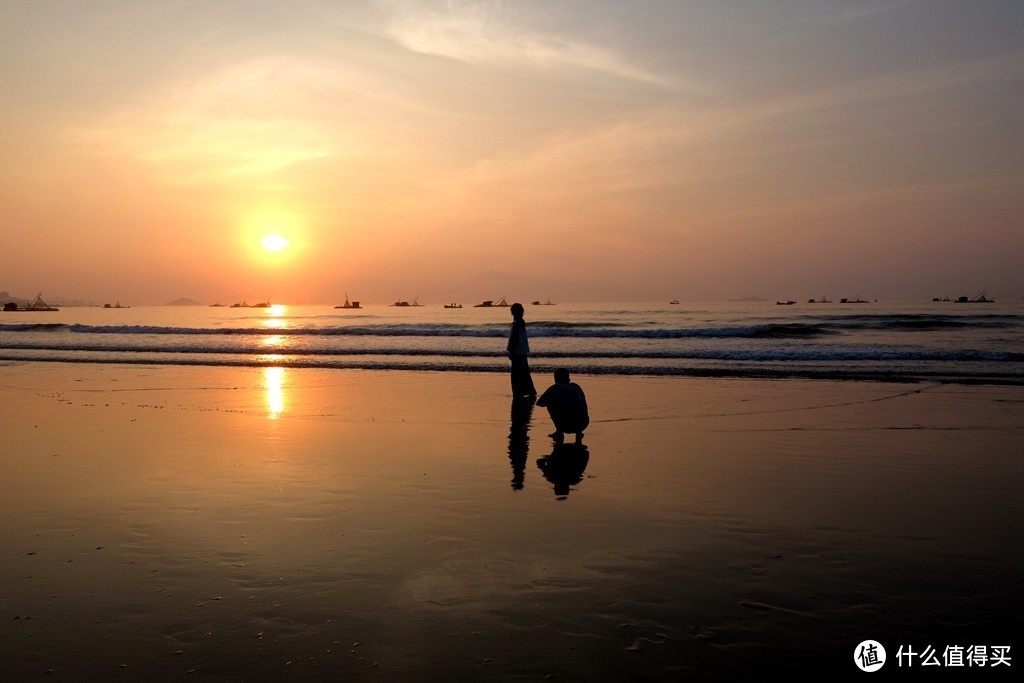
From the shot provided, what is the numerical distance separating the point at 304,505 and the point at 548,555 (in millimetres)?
2799

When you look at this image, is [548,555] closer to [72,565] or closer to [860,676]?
Result: [860,676]

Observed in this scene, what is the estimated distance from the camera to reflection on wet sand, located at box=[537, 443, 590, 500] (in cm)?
826

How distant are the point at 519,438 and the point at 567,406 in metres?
0.94

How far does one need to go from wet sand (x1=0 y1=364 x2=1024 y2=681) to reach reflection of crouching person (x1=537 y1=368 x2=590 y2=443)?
605mm

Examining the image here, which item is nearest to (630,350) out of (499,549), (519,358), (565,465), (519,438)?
(519,358)

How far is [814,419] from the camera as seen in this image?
519 inches

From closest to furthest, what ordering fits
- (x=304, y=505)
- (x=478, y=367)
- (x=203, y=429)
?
(x=304, y=505)
(x=203, y=429)
(x=478, y=367)

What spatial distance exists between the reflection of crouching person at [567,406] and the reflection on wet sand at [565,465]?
0.37 m

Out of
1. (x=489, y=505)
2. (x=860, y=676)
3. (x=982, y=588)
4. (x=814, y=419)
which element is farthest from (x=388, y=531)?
(x=814, y=419)

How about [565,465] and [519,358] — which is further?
[519,358]

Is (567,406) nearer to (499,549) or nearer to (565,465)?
(565,465)

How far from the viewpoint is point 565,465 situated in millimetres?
9352

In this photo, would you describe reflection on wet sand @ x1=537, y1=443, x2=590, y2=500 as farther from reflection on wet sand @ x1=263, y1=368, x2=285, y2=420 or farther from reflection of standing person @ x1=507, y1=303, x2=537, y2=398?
reflection on wet sand @ x1=263, y1=368, x2=285, y2=420

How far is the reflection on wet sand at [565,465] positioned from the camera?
8.26 meters
